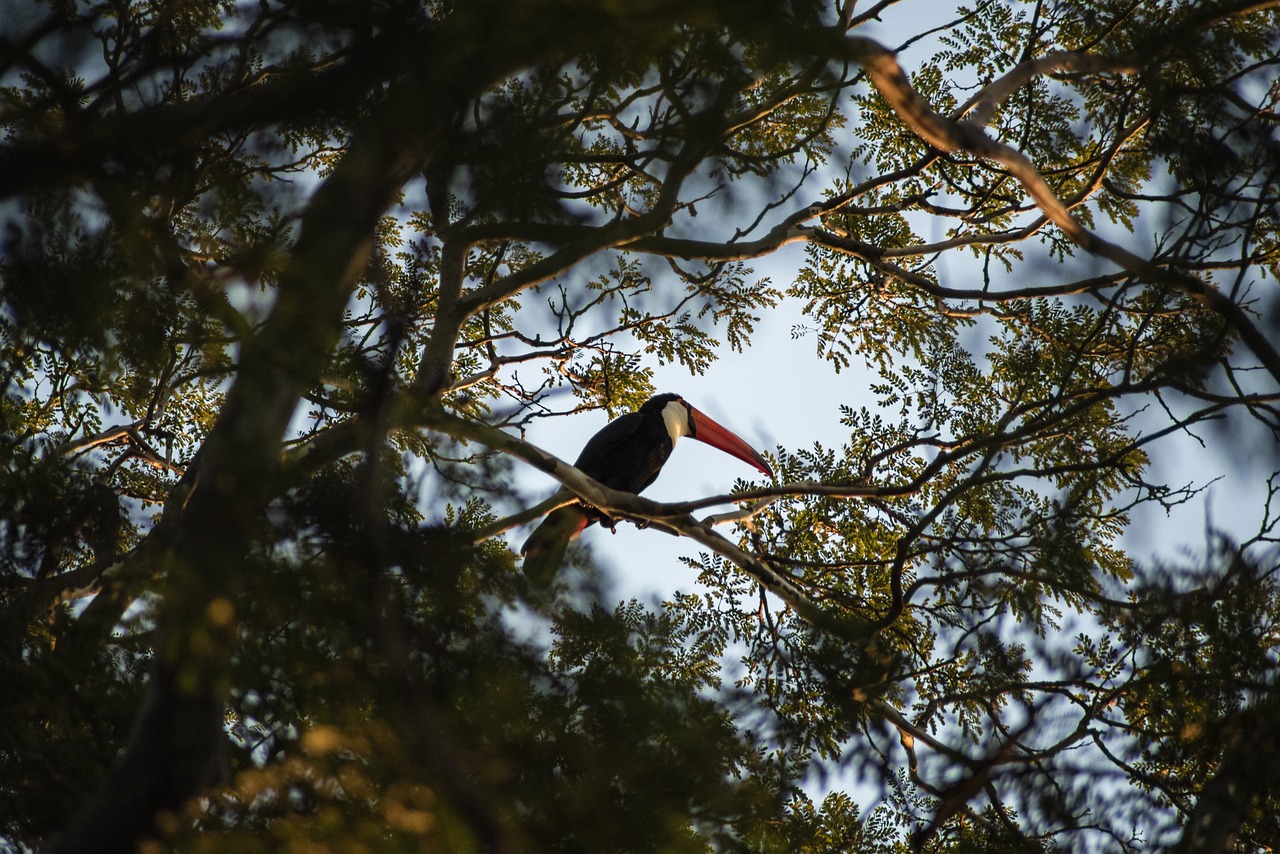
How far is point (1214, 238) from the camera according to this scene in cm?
329

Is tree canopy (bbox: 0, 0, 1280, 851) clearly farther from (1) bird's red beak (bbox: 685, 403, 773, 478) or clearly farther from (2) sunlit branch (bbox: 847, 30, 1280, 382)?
(1) bird's red beak (bbox: 685, 403, 773, 478)

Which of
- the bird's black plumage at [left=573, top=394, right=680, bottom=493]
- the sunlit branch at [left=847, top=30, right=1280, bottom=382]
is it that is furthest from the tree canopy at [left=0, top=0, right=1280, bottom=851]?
the bird's black plumage at [left=573, top=394, right=680, bottom=493]

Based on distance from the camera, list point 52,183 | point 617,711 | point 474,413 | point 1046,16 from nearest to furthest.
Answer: point 52,183 < point 617,711 < point 1046,16 < point 474,413

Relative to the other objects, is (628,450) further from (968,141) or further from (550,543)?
(968,141)

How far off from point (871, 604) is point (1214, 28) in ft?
10.8

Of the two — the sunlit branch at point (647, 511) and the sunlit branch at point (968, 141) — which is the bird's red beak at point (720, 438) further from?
the sunlit branch at point (968, 141)

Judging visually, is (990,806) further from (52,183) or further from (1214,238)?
(52,183)

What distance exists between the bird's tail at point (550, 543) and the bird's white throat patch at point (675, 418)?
1.41 m

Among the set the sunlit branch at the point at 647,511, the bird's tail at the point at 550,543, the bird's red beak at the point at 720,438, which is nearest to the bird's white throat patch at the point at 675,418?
the bird's red beak at the point at 720,438

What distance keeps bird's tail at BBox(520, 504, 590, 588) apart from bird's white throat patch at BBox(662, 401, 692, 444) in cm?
141

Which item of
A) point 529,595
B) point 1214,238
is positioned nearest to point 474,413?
point 529,595

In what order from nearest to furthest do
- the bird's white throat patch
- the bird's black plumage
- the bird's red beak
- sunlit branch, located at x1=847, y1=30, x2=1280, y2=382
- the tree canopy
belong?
the tree canopy < sunlit branch, located at x1=847, y1=30, x2=1280, y2=382 < the bird's black plumage < the bird's white throat patch < the bird's red beak

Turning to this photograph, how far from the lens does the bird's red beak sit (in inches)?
362

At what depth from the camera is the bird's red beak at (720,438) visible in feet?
30.2
